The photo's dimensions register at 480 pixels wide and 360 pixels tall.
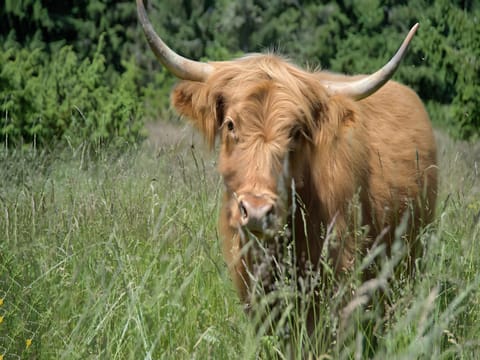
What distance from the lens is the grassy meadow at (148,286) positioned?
3146 millimetres

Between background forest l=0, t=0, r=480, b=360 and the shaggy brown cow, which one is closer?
background forest l=0, t=0, r=480, b=360

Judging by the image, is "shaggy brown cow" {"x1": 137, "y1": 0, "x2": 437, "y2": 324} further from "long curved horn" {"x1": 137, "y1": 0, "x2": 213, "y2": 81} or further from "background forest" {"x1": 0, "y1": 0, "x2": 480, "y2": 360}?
"background forest" {"x1": 0, "y1": 0, "x2": 480, "y2": 360}

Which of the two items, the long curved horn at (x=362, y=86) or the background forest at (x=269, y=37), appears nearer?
the long curved horn at (x=362, y=86)

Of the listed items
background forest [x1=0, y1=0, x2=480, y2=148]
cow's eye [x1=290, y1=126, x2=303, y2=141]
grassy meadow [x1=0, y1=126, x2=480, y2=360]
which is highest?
cow's eye [x1=290, y1=126, x2=303, y2=141]

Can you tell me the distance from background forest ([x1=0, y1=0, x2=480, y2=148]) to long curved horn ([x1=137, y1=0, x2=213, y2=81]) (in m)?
6.00

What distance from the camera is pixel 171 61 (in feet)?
15.5

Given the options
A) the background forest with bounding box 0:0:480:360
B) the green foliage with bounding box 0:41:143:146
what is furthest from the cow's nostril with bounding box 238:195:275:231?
the green foliage with bounding box 0:41:143:146

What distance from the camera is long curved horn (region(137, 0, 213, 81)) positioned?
15.1ft

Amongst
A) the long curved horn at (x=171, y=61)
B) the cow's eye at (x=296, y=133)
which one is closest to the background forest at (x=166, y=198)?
the long curved horn at (x=171, y=61)

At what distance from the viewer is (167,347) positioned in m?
3.49

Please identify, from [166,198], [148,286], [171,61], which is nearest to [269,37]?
[171,61]

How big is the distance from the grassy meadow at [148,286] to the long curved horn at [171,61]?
560 millimetres

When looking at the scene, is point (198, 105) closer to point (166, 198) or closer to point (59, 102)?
point (166, 198)

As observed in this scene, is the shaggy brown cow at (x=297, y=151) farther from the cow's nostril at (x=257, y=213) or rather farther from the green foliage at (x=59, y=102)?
the green foliage at (x=59, y=102)
